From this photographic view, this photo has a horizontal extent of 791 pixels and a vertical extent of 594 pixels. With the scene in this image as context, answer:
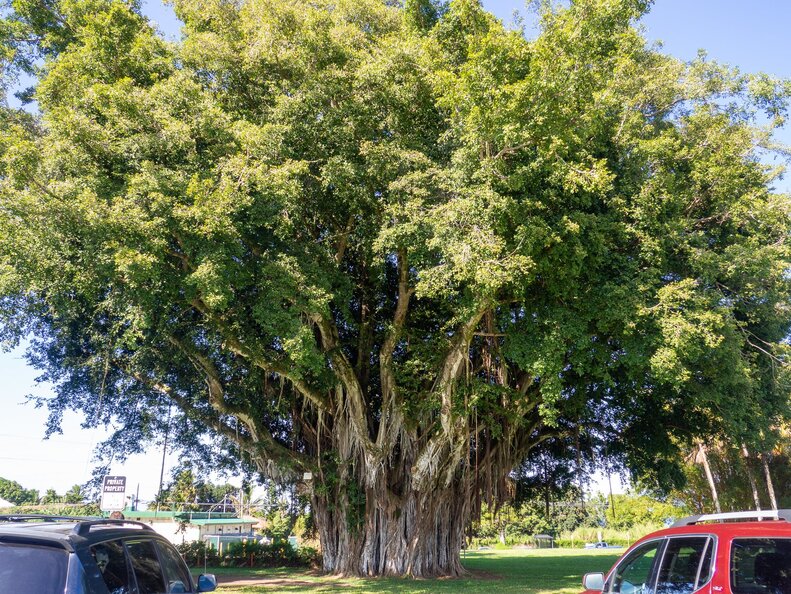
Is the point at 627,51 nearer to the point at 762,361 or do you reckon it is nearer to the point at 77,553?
the point at 762,361

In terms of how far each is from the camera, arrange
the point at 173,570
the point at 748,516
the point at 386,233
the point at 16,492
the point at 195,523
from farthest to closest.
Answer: the point at 16,492 → the point at 195,523 → the point at 386,233 → the point at 173,570 → the point at 748,516

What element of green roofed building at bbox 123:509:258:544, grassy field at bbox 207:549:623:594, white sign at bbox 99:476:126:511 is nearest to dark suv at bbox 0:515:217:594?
white sign at bbox 99:476:126:511

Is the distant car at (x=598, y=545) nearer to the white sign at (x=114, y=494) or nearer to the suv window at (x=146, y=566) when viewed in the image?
the white sign at (x=114, y=494)

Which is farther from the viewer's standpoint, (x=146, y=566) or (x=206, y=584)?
(x=206, y=584)

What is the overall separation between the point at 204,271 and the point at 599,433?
14.2 metres

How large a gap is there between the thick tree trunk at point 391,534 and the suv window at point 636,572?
1107 centimetres

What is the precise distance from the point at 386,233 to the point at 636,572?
809 cm

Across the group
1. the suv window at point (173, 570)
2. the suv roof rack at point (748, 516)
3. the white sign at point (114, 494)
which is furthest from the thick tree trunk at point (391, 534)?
the suv roof rack at point (748, 516)

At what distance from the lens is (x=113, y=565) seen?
11.9ft

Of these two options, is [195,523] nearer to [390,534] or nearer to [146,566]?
[390,534]

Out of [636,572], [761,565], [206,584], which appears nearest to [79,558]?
[206,584]

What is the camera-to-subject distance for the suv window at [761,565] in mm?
3602

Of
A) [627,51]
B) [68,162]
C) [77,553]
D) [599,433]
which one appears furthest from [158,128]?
[599,433]

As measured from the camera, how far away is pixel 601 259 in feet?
40.4
